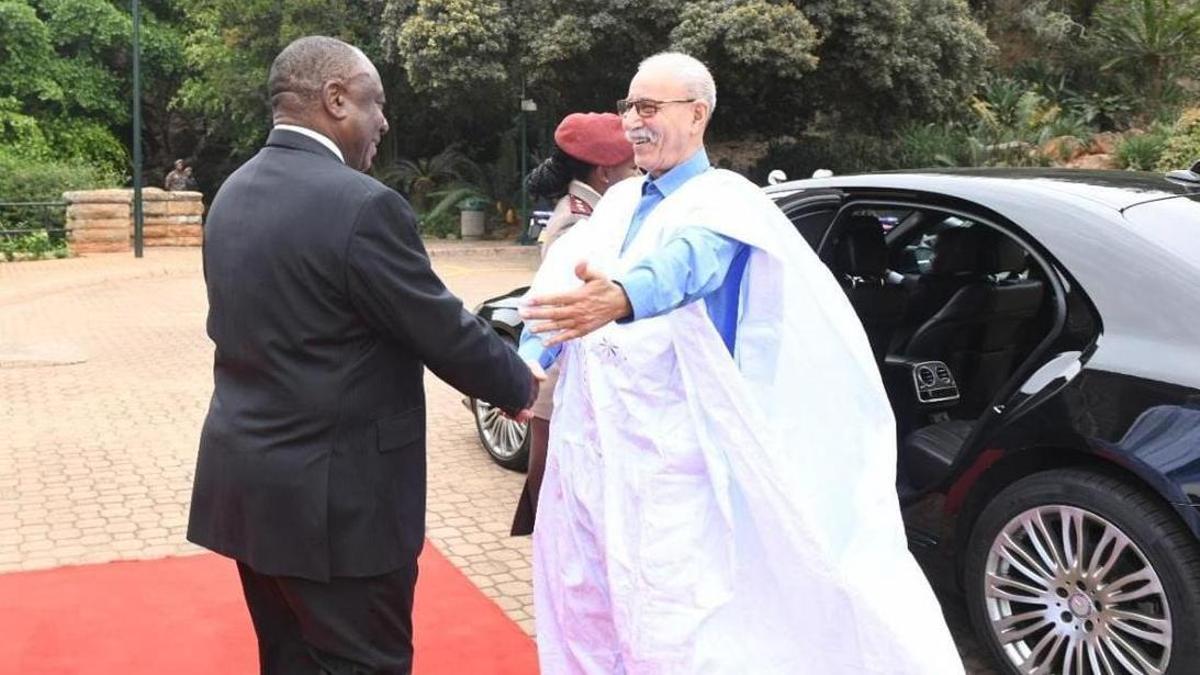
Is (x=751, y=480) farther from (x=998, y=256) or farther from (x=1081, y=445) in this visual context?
(x=998, y=256)

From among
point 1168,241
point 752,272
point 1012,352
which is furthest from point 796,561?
point 1012,352

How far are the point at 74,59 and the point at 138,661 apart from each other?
1095 inches

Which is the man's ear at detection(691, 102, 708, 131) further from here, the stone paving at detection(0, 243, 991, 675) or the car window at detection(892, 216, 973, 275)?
the car window at detection(892, 216, 973, 275)

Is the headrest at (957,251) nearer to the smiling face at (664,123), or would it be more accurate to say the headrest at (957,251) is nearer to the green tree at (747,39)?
the smiling face at (664,123)

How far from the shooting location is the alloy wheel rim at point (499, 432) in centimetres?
630

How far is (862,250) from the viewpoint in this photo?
5168 millimetres

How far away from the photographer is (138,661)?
12.7 feet

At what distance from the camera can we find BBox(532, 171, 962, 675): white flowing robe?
9.07 ft

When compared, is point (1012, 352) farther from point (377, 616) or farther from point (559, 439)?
point (377, 616)

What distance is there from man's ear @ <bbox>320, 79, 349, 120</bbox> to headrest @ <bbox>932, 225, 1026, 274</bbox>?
315 centimetres

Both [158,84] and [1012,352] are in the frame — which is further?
[158,84]

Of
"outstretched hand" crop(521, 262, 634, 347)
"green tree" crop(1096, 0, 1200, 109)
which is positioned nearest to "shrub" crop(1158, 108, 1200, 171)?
"green tree" crop(1096, 0, 1200, 109)

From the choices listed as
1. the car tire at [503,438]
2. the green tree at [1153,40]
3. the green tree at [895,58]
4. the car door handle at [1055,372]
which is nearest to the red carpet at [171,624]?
the car tire at [503,438]

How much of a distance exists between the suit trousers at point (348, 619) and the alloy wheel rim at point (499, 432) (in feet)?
11.3
